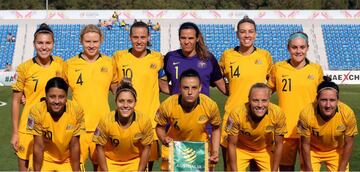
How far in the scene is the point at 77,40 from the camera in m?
41.8

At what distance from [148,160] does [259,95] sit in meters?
1.56

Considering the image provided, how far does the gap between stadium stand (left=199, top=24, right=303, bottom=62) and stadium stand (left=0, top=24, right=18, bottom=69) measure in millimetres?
12942

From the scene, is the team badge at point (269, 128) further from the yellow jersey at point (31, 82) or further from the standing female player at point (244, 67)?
the yellow jersey at point (31, 82)

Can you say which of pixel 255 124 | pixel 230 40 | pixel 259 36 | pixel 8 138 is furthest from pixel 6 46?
pixel 255 124

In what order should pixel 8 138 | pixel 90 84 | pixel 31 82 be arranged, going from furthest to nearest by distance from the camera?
pixel 8 138 < pixel 90 84 < pixel 31 82

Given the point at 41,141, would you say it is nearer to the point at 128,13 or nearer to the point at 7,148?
the point at 7,148

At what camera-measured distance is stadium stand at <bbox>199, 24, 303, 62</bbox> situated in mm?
41031

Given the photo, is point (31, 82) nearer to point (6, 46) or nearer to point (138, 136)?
point (138, 136)

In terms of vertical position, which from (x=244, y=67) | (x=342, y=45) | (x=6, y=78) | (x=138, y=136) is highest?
(x=342, y=45)

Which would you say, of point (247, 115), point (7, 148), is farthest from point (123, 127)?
point (7, 148)

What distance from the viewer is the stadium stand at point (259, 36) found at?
41031 mm

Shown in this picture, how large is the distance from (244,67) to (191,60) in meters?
0.68

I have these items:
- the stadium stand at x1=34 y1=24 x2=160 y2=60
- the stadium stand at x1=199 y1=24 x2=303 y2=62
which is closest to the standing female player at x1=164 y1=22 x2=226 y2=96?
the stadium stand at x1=34 y1=24 x2=160 y2=60

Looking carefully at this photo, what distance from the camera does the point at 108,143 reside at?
23.4ft
